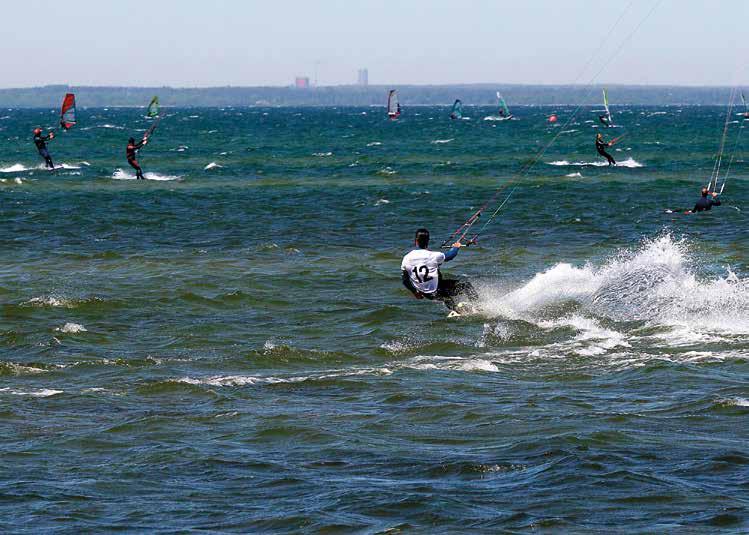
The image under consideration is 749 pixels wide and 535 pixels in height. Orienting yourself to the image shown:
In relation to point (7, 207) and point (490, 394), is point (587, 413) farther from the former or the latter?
point (7, 207)

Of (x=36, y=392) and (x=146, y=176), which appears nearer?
(x=36, y=392)

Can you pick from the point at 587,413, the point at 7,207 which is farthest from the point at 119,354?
the point at 7,207

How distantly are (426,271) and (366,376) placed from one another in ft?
7.08

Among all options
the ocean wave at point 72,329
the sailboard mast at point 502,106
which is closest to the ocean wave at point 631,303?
the ocean wave at point 72,329

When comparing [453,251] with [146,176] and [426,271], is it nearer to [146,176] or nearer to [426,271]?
[426,271]

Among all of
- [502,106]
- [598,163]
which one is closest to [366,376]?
[598,163]

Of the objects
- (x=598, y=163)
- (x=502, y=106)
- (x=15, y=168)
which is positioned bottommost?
(x=15, y=168)

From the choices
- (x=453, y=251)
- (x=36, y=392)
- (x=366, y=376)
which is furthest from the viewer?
(x=453, y=251)

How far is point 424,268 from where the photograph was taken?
18094 mm

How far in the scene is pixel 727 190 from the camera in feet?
158

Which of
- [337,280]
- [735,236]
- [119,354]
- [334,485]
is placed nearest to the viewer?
[334,485]

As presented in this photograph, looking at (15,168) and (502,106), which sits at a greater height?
(502,106)

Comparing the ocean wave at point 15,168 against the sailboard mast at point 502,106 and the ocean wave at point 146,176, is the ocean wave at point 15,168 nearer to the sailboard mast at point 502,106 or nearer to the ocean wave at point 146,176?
the ocean wave at point 146,176

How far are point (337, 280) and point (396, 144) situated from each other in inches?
2598
